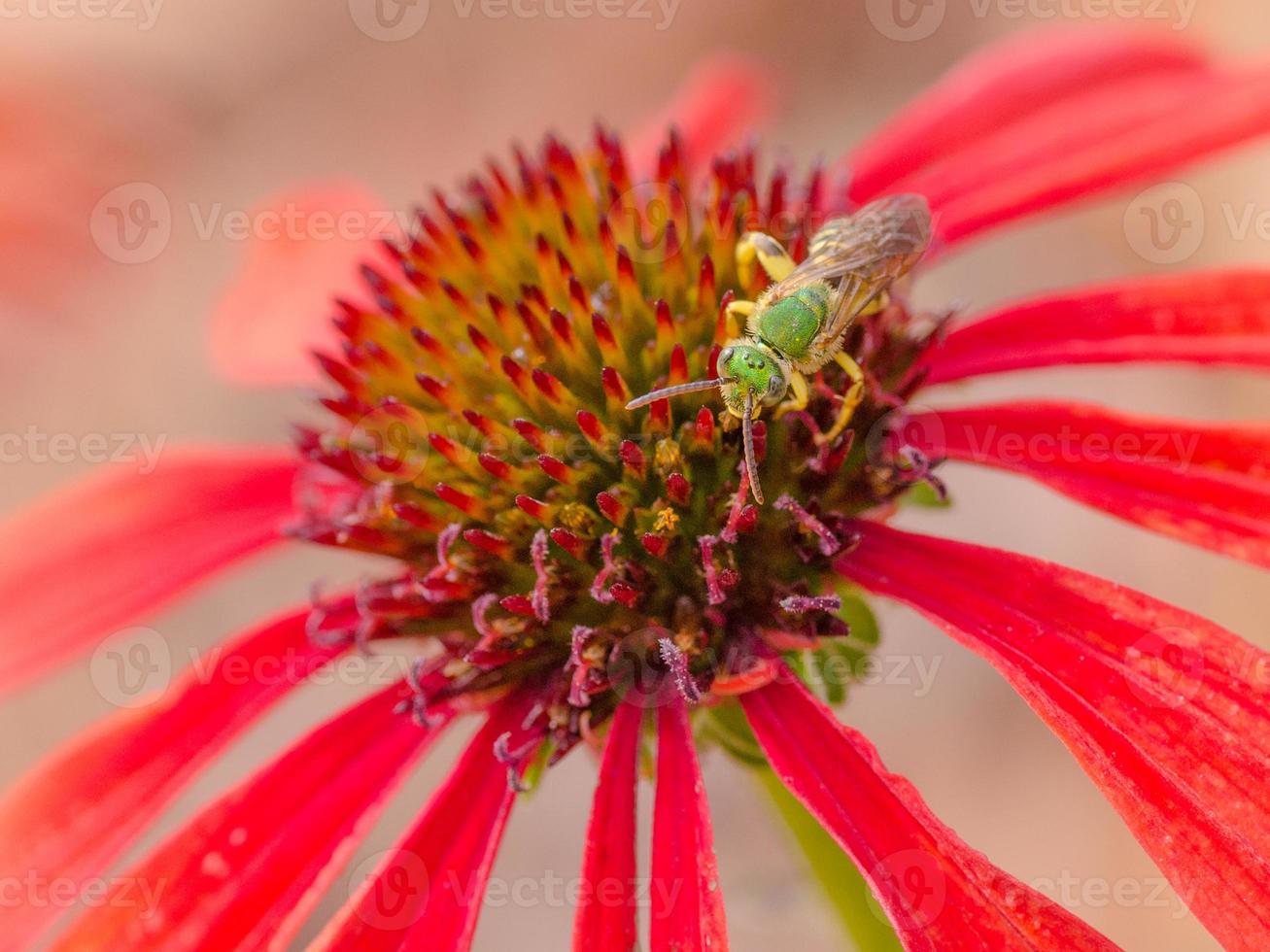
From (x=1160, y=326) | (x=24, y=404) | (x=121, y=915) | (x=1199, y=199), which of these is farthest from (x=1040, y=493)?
(x=24, y=404)

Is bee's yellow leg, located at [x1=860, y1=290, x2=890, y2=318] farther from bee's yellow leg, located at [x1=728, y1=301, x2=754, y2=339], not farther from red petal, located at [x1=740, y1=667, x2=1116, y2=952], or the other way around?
red petal, located at [x1=740, y1=667, x2=1116, y2=952]

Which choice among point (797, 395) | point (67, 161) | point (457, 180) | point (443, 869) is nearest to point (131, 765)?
point (443, 869)

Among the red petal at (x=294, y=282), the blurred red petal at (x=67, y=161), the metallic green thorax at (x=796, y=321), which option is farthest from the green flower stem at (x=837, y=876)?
the blurred red petal at (x=67, y=161)

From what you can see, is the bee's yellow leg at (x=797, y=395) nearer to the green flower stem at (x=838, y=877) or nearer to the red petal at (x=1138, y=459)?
the red petal at (x=1138, y=459)

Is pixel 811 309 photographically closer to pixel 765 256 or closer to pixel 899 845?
pixel 765 256

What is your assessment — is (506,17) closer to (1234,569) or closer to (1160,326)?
(1234,569)
